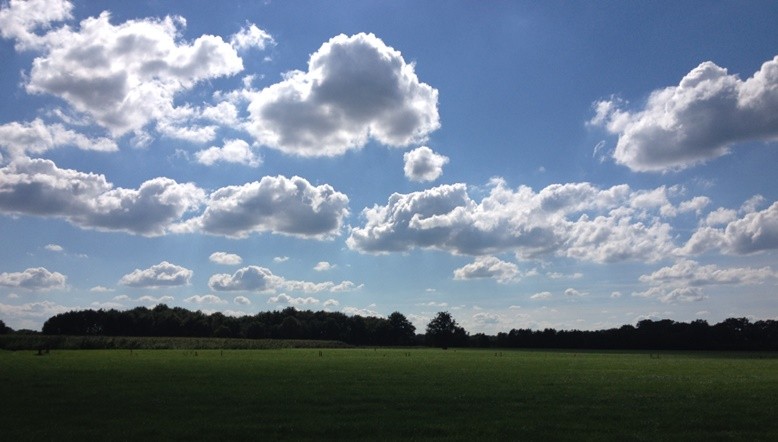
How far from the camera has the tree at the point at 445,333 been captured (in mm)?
193625

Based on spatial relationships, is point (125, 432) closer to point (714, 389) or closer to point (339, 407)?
point (339, 407)

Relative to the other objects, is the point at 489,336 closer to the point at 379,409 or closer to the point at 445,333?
the point at 445,333

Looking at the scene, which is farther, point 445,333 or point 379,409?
point 445,333

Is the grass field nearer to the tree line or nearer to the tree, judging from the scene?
the tree line

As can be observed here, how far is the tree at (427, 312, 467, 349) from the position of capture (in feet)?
635

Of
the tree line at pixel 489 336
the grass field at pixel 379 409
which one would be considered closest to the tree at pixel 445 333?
the tree line at pixel 489 336

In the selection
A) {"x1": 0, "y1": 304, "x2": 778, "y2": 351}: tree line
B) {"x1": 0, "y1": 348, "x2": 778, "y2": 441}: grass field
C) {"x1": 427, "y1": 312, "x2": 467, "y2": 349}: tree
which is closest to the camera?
{"x1": 0, "y1": 348, "x2": 778, "y2": 441}: grass field

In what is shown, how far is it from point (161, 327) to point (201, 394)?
157 meters

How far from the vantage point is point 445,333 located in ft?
638

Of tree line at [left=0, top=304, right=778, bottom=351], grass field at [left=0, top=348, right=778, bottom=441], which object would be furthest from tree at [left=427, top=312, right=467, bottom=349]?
grass field at [left=0, top=348, right=778, bottom=441]

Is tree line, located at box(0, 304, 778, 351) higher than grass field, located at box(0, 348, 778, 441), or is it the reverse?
tree line, located at box(0, 304, 778, 351)

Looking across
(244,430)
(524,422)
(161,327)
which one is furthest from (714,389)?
(161,327)

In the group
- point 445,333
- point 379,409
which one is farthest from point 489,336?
point 379,409

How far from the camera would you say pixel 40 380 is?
35688 millimetres
